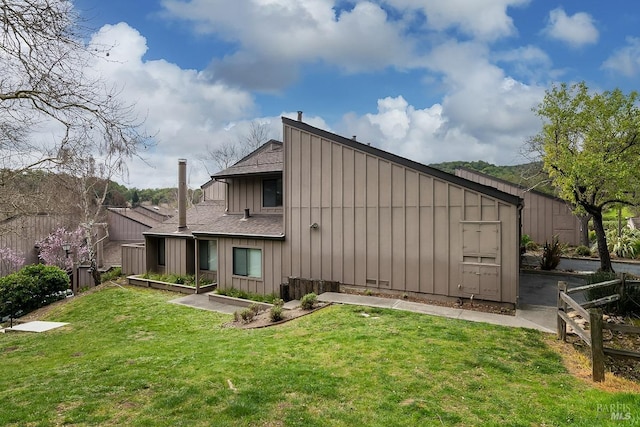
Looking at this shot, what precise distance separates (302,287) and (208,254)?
5.86 metres

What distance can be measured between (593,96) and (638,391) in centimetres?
1053

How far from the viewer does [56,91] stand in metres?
4.95

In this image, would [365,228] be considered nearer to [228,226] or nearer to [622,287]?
[228,226]

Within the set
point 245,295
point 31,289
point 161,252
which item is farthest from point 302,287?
point 31,289

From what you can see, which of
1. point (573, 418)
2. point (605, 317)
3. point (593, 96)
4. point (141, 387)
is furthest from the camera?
point (593, 96)

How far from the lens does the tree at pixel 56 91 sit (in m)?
4.45

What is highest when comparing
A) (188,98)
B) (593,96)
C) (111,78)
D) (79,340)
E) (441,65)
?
(441,65)

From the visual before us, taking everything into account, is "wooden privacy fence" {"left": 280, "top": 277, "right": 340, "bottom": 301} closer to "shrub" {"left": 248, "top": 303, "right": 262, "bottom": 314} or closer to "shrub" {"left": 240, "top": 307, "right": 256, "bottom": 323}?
"shrub" {"left": 248, "top": 303, "right": 262, "bottom": 314}

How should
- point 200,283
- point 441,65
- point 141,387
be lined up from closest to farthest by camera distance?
point 141,387
point 200,283
point 441,65

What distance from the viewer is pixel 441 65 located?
15797 millimetres

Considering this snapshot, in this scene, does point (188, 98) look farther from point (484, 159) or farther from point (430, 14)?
point (484, 159)

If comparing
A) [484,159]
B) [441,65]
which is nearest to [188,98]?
[441,65]

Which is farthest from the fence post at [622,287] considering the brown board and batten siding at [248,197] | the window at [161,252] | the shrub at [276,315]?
the window at [161,252]

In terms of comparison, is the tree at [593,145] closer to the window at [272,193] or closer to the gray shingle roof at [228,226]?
the gray shingle roof at [228,226]
